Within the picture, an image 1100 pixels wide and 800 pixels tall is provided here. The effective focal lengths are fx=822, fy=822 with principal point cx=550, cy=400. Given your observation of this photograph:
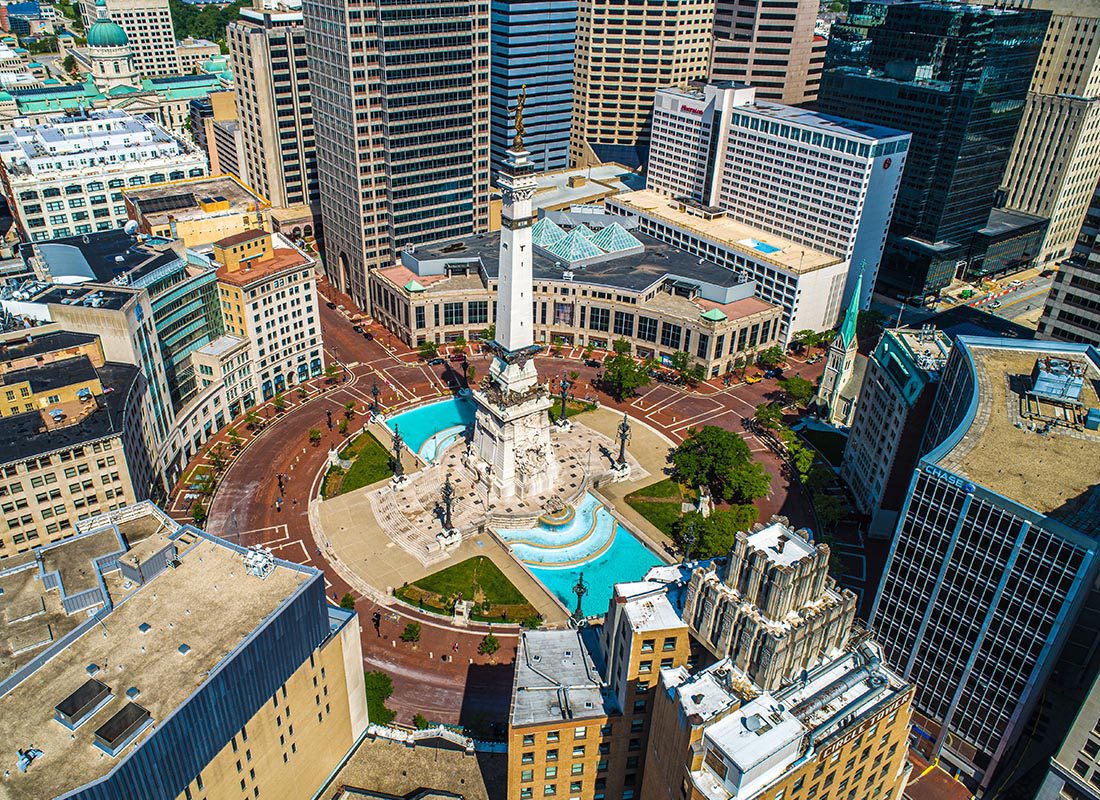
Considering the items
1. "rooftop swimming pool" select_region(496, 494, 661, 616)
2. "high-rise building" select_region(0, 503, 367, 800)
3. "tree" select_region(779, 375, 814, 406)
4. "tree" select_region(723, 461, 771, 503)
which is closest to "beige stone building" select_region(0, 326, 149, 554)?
"high-rise building" select_region(0, 503, 367, 800)

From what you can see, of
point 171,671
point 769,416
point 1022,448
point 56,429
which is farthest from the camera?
point 769,416

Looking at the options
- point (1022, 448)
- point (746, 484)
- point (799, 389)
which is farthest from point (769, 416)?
point (1022, 448)

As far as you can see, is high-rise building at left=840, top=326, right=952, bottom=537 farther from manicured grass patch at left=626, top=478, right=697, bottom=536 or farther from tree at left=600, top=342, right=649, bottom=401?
tree at left=600, top=342, right=649, bottom=401

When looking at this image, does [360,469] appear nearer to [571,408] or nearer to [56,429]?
[571,408]

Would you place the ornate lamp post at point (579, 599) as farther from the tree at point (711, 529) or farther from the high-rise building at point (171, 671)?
the high-rise building at point (171, 671)

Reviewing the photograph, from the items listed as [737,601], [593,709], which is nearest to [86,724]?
[593,709]

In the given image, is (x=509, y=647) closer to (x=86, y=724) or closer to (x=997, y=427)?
(x=86, y=724)
